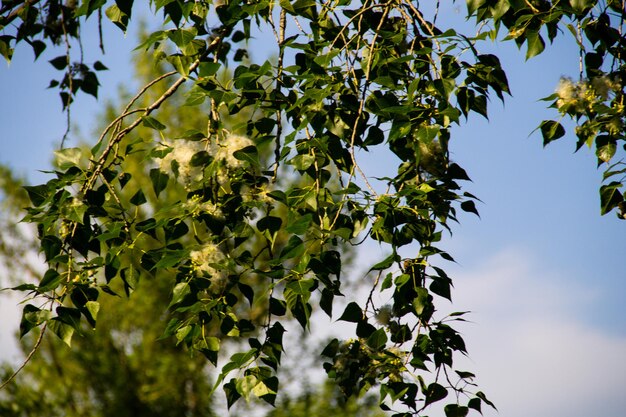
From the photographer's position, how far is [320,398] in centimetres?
857

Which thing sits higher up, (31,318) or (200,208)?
(200,208)

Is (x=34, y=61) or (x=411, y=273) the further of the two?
(x=34, y=61)

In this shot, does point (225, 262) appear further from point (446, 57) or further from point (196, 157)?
point (446, 57)

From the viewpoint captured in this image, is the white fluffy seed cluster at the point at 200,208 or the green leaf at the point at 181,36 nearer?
the white fluffy seed cluster at the point at 200,208

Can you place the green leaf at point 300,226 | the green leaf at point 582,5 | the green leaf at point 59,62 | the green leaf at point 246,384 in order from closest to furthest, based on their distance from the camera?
the green leaf at point 300,226
the green leaf at point 246,384
the green leaf at point 582,5
the green leaf at point 59,62

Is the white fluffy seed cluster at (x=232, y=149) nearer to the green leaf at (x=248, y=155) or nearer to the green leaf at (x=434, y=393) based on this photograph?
the green leaf at (x=248, y=155)

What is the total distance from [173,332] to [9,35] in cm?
143

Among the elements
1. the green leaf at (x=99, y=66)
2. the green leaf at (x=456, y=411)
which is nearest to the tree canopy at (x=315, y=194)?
the green leaf at (x=456, y=411)

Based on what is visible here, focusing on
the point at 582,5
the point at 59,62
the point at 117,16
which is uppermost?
the point at 59,62

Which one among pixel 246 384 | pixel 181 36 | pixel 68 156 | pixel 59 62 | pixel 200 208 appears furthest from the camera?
pixel 59 62

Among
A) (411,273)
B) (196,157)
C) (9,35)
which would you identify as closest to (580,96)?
(411,273)

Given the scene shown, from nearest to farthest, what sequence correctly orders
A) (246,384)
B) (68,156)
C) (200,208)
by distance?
(246,384), (200,208), (68,156)

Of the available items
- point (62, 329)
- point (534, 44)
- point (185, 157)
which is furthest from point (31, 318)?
point (534, 44)

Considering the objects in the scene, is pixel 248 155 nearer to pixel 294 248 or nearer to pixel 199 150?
pixel 199 150
